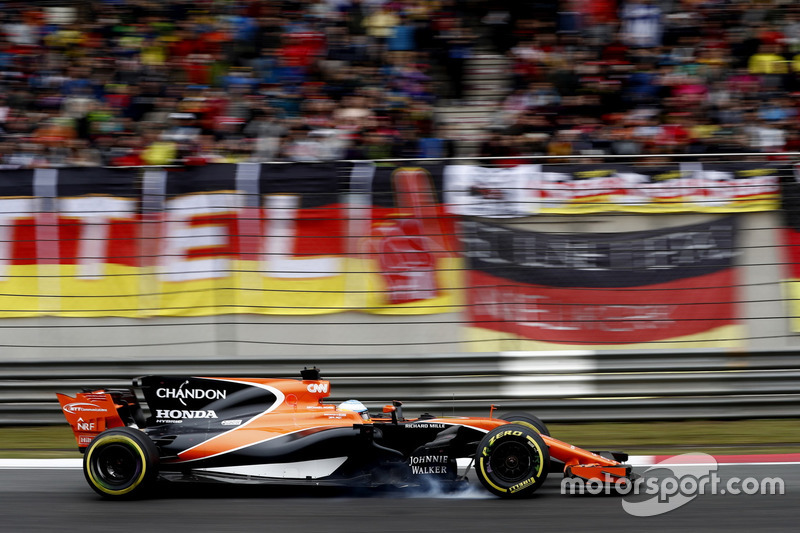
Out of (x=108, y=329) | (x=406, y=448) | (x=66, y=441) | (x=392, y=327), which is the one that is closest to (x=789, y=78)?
(x=392, y=327)

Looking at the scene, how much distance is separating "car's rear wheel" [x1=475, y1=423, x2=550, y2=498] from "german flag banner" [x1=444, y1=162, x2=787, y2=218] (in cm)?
294

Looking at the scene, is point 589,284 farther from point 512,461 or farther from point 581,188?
point 512,461

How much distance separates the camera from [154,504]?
5.55 meters

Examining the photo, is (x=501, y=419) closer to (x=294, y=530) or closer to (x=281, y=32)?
(x=294, y=530)

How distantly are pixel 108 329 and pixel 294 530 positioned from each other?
398 centimetres

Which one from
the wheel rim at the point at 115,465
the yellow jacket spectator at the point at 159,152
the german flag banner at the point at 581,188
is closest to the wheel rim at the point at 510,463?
the wheel rim at the point at 115,465

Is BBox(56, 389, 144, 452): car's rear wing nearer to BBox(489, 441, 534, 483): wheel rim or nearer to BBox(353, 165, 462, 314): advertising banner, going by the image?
BBox(489, 441, 534, 483): wheel rim

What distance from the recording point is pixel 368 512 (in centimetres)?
525

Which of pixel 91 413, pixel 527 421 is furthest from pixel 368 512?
pixel 91 413

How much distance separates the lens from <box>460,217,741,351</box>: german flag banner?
7828mm

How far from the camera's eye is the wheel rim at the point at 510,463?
17.5 ft

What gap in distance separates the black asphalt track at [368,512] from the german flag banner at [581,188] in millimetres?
2679

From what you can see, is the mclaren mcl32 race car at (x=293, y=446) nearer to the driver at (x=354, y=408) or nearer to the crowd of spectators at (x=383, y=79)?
the driver at (x=354, y=408)

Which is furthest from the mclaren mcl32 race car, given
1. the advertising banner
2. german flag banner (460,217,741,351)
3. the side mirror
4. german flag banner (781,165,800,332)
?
german flag banner (781,165,800,332)
